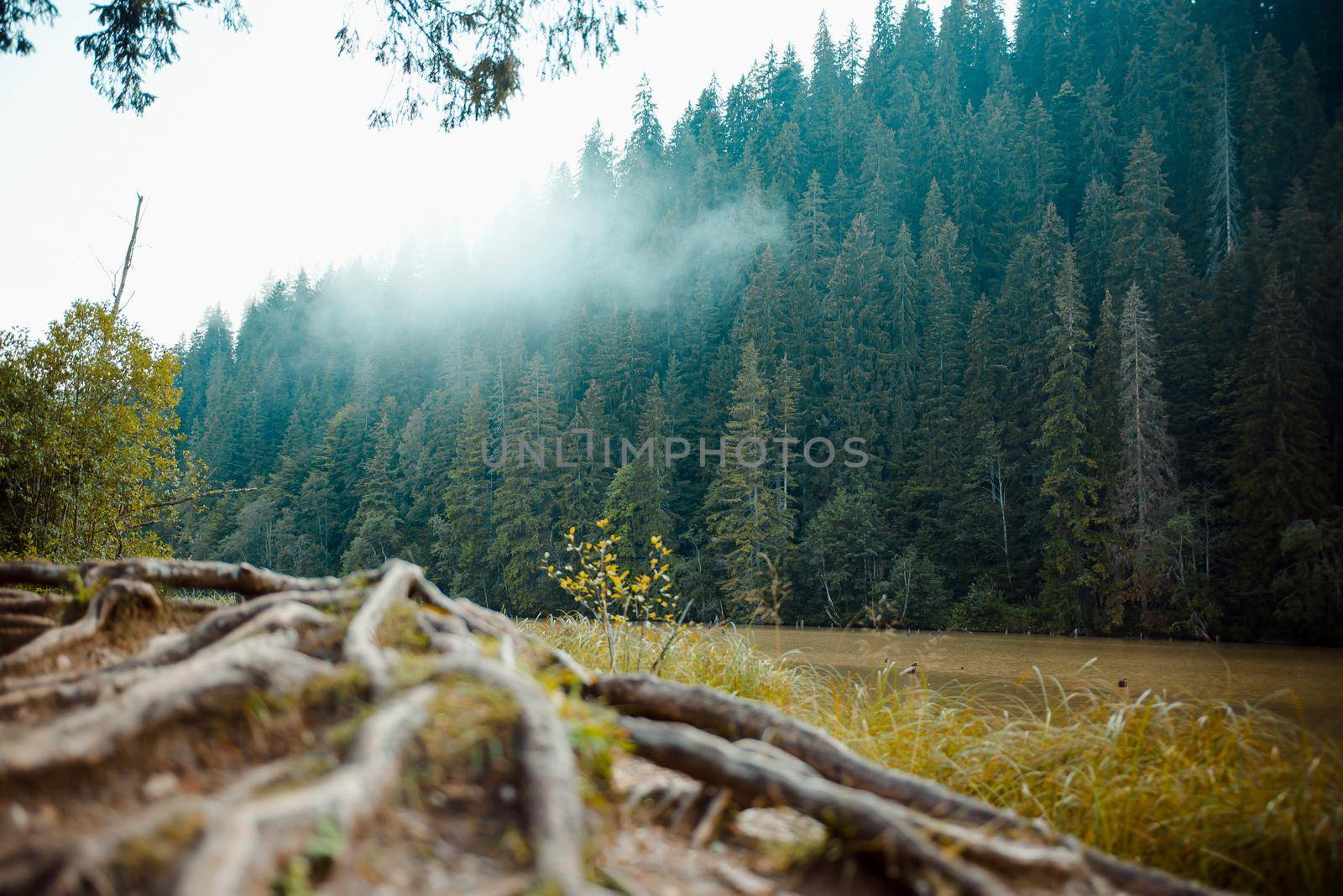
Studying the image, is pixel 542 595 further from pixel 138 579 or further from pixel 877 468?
pixel 138 579

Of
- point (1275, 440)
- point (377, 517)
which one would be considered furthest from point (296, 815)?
point (377, 517)

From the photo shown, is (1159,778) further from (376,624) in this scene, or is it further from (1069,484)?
(1069,484)

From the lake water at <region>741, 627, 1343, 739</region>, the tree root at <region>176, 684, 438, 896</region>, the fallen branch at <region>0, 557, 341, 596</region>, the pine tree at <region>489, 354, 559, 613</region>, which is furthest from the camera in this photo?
the pine tree at <region>489, 354, 559, 613</region>

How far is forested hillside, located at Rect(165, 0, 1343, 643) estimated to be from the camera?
28.4m

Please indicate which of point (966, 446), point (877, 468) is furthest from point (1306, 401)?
point (877, 468)

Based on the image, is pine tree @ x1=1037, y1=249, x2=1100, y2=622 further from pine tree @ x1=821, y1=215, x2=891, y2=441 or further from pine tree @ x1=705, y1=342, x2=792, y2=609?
pine tree @ x1=705, y1=342, x2=792, y2=609

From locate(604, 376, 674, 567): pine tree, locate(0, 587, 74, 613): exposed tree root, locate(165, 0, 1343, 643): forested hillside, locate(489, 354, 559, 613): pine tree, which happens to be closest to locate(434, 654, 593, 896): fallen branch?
locate(0, 587, 74, 613): exposed tree root

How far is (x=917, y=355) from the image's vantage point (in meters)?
42.2

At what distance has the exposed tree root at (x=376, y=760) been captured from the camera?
1.47m

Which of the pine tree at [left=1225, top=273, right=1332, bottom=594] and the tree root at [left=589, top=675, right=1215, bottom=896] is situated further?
the pine tree at [left=1225, top=273, right=1332, bottom=594]

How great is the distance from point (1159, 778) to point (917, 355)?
40838 mm

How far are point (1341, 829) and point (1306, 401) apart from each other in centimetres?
3086

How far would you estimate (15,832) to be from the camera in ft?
5.19

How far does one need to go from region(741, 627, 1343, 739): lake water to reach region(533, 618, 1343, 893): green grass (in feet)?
10.7
